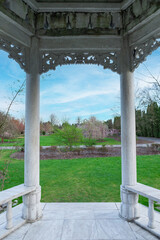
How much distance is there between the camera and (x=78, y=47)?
228 cm

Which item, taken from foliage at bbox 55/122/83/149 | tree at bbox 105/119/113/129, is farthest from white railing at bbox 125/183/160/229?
tree at bbox 105/119/113/129

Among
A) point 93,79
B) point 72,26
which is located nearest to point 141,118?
point 93,79

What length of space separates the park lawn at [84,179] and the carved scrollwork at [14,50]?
2564mm

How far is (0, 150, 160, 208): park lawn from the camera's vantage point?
11.6 ft

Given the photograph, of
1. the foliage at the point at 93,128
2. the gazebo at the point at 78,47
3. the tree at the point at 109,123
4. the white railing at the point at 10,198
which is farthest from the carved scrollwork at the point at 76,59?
the tree at the point at 109,123

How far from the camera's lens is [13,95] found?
3146 millimetres

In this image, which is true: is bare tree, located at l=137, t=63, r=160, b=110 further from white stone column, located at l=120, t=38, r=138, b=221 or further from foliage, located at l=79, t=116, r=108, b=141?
foliage, located at l=79, t=116, r=108, b=141

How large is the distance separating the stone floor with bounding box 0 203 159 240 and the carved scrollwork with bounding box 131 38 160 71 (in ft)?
7.30

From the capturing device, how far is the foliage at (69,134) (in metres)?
8.47

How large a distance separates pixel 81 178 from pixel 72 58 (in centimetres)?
365

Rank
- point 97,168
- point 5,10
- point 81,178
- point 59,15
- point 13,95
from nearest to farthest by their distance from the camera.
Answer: point 5,10
point 59,15
point 13,95
point 81,178
point 97,168

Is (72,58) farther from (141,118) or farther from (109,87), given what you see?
(141,118)

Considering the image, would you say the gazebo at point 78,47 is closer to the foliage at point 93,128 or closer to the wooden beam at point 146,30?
the wooden beam at point 146,30

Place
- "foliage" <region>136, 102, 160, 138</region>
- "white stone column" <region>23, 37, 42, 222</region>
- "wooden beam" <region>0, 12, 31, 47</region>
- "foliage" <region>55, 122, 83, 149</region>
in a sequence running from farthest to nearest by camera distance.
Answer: "foliage" <region>55, 122, 83, 149</region> < "foliage" <region>136, 102, 160, 138</region> < "white stone column" <region>23, 37, 42, 222</region> < "wooden beam" <region>0, 12, 31, 47</region>
